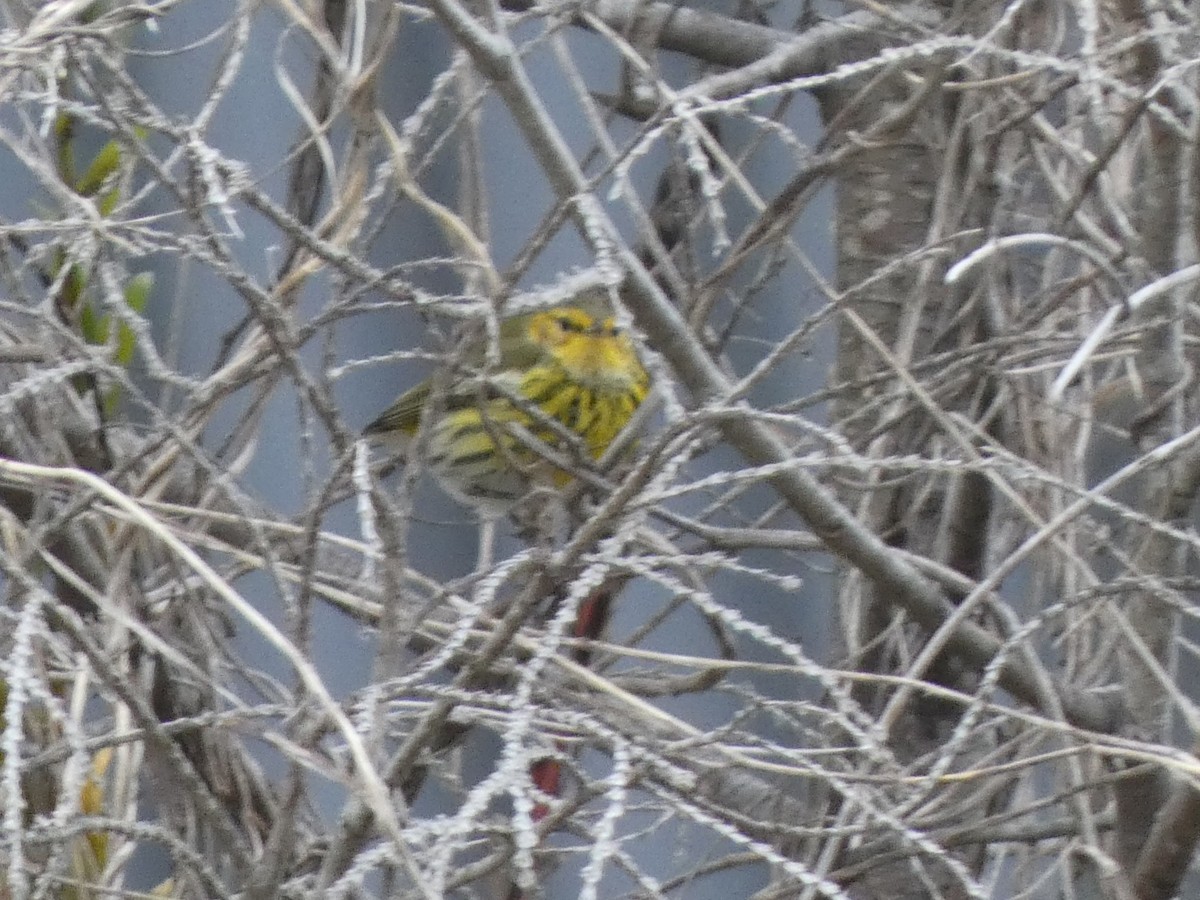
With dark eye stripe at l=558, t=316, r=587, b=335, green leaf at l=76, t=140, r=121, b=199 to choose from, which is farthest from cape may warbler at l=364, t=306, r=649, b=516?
green leaf at l=76, t=140, r=121, b=199

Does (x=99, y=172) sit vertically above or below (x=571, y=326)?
above

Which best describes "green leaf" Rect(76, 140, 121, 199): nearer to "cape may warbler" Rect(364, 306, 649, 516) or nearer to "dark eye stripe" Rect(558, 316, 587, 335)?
"cape may warbler" Rect(364, 306, 649, 516)

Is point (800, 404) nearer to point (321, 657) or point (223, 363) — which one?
point (223, 363)

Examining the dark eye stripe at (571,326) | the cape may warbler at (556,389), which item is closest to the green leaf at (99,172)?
the cape may warbler at (556,389)

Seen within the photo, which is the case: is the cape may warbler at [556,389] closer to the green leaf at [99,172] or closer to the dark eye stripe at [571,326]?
the dark eye stripe at [571,326]

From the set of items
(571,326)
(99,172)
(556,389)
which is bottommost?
(556,389)

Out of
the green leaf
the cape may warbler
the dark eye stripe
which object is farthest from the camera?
the dark eye stripe

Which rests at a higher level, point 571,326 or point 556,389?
point 571,326

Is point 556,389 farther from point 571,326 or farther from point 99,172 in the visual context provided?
point 99,172

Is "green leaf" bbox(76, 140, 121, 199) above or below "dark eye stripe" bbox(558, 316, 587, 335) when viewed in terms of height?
above

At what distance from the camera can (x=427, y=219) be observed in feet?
10.0

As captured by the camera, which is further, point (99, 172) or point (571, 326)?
point (571, 326)

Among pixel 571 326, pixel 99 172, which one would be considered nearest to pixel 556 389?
pixel 571 326

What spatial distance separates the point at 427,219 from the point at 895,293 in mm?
1049
